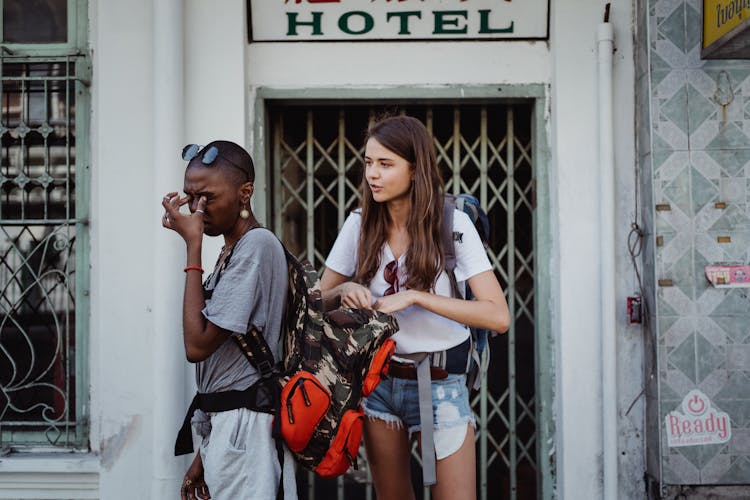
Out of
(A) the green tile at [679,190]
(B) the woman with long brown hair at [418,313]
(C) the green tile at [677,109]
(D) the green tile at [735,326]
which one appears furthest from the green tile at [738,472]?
(B) the woman with long brown hair at [418,313]

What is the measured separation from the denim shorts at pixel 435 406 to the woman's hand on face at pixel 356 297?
1.27 ft

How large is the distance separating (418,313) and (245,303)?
793mm

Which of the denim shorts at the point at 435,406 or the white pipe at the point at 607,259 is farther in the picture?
the white pipe at the point at 607,259

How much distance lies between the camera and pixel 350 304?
2.63m

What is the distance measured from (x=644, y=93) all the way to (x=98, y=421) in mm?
3779

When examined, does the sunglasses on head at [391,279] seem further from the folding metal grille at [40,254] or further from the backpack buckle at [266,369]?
the folding metal grille at [40,254]

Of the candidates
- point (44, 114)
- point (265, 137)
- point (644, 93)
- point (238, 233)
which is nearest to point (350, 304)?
point (238, 233)

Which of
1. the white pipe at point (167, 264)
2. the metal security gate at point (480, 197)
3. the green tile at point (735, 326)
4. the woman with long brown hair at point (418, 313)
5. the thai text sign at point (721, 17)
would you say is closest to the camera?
the woman with long brown hair at point (418, 313)

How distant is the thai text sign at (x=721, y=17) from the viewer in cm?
379

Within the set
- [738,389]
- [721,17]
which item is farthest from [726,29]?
[738,389]

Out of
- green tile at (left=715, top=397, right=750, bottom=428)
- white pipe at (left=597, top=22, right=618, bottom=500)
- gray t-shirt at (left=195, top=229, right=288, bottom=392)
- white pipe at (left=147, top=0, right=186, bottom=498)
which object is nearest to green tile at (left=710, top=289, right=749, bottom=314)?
green tile at (left=715, top=397, right=750, bottom=428)

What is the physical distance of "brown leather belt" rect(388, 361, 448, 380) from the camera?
277 cm

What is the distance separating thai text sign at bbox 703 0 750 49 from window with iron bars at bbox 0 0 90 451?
3649 millimetres

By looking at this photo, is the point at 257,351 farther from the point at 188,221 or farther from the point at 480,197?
the point at 480,197
